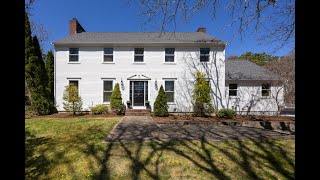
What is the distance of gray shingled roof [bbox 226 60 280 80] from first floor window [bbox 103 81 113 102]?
10.2 m

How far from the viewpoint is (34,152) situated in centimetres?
586

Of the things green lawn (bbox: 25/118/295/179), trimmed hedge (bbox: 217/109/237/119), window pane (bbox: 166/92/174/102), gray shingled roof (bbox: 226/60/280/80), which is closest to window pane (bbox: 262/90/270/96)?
gray shingled roof (bbox: 226/60/280/80)

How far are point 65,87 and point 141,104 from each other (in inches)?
242

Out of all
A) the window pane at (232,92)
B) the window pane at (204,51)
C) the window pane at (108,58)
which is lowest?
the window pane at (232,92)

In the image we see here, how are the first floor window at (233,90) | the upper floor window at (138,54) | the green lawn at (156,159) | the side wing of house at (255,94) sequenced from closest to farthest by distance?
the green lawn at (156,159)
the upper floor window at (138,54)
the side wing of house at (255,94)
the first floor window at (233,90)

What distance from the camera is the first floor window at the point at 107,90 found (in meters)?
16.1

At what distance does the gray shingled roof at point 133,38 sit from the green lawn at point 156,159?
10.9 meters

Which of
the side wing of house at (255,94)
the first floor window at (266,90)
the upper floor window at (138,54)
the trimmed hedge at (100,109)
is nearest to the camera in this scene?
the trimmed hedge at (100,109)

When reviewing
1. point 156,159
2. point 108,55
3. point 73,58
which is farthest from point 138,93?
point 156,159

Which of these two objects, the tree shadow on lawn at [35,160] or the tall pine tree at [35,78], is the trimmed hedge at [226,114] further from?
the tall pine tree at [35,78]

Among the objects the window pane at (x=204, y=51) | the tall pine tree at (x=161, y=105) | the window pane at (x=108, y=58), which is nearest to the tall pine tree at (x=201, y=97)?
the window pane at (x=204, y=51)

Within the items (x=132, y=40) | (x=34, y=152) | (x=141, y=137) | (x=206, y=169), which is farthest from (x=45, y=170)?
(x=132, y=40)
